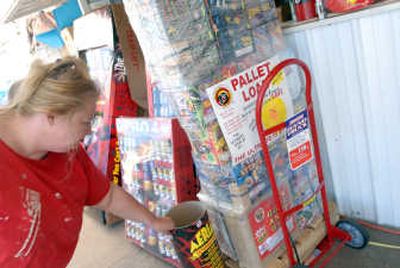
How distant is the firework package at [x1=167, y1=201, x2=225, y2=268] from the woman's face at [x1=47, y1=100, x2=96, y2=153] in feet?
2.21

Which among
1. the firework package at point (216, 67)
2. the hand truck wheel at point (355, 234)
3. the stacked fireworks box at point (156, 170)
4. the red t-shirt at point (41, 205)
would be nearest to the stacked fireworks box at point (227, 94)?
the firework package at point (216, 67)

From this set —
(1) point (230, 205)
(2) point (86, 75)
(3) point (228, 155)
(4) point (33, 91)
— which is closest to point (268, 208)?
(1) point (230, 205)

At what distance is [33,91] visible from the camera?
1.05 m

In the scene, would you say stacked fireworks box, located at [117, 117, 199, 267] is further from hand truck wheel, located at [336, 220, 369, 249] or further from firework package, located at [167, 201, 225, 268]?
hand truck wheel, located at [336, 220, 369, 249]

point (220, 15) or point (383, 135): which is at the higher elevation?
point (220, 15)

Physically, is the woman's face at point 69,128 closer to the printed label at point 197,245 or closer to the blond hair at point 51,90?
the blond hair at point 51,90

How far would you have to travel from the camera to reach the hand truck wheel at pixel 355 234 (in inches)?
68.6

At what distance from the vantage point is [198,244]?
163 cm

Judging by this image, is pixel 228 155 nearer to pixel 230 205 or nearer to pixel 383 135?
pixel 230 205

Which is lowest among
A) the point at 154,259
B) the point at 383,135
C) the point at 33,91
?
the point at 154,259

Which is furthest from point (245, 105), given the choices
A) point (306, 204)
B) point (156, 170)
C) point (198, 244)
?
point (156, 170)

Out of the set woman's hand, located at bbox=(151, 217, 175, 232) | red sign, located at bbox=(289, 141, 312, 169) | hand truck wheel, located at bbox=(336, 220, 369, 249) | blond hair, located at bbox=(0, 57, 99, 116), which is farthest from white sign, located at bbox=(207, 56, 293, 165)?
hand truck wheel, located at bbox=(336, 220, 369, 249)

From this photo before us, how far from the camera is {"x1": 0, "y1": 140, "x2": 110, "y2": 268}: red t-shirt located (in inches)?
42.1

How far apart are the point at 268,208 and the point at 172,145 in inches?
25.8
